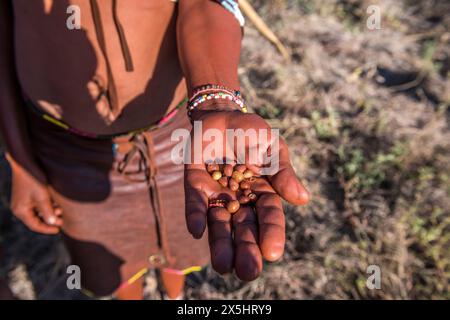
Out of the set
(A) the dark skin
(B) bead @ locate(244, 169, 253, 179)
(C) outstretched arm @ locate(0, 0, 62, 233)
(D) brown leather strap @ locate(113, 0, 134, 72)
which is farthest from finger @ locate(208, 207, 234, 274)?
(C) outstretched arm @ locate(0, 0, 62, 233)

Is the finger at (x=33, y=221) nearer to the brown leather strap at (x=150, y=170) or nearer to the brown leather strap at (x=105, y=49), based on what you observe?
the brown leather strap at (x=150, y=170)

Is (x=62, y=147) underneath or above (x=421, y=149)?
above

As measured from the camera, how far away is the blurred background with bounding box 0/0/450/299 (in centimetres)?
194

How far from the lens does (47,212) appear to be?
4.68ft

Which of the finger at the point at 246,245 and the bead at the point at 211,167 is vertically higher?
the bead at the point at 211,167

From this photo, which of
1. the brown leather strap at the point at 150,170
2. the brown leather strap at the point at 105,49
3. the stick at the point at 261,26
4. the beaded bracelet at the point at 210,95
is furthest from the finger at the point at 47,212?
the stick at the point at 261,26

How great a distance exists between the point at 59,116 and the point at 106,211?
1.34ft

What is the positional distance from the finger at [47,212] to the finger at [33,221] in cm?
2

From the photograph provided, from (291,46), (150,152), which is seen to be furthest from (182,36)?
(291,46)

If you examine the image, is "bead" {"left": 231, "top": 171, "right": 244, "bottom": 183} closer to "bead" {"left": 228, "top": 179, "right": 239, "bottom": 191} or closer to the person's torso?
"bead" {"left": 228, "top": 179, "right": 239, "bottom": 191}

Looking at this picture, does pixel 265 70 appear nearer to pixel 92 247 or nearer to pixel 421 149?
pixel 421 149

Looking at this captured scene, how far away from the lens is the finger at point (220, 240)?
789 mm

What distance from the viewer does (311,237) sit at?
2.09 meters

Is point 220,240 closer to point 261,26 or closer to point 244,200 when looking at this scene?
point 244,200
